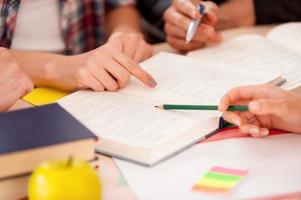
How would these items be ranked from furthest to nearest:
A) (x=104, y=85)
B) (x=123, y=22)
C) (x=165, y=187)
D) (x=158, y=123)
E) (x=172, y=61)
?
1. (x=123, y=22)
2. (x=172, y=61)
3. (x=104, y=85)
4. (x=158, y=123)
5. (x=165, y=187)

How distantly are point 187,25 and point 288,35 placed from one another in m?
0.25

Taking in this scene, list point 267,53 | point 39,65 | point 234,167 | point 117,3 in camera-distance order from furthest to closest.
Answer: point 117,3 → point 267,53 → point 39,65 → point 234,167

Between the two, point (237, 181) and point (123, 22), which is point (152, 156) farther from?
point (123, 22)

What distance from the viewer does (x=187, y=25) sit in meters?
1.26

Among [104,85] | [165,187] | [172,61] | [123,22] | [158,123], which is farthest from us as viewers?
[123,22]

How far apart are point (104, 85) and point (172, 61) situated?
0.71 feet

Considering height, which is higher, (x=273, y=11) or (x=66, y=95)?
(x=273, y=11)

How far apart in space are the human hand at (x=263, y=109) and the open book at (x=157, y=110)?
0.13ft

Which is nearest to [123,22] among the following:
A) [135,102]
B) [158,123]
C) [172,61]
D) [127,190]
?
[172,61]

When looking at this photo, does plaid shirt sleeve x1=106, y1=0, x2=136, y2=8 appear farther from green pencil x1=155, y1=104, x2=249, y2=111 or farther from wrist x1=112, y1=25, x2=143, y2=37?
green pencil x1=155, y1=104, x2=249, y2=111

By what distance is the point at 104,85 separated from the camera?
974 millimetres

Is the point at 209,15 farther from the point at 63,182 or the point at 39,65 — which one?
the point at 63,182

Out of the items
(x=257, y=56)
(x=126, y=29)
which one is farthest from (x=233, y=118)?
(x=126, y=29)

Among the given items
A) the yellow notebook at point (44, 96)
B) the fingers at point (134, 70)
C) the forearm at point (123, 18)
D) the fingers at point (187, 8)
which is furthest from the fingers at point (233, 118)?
the forearm at point (123, 18)
